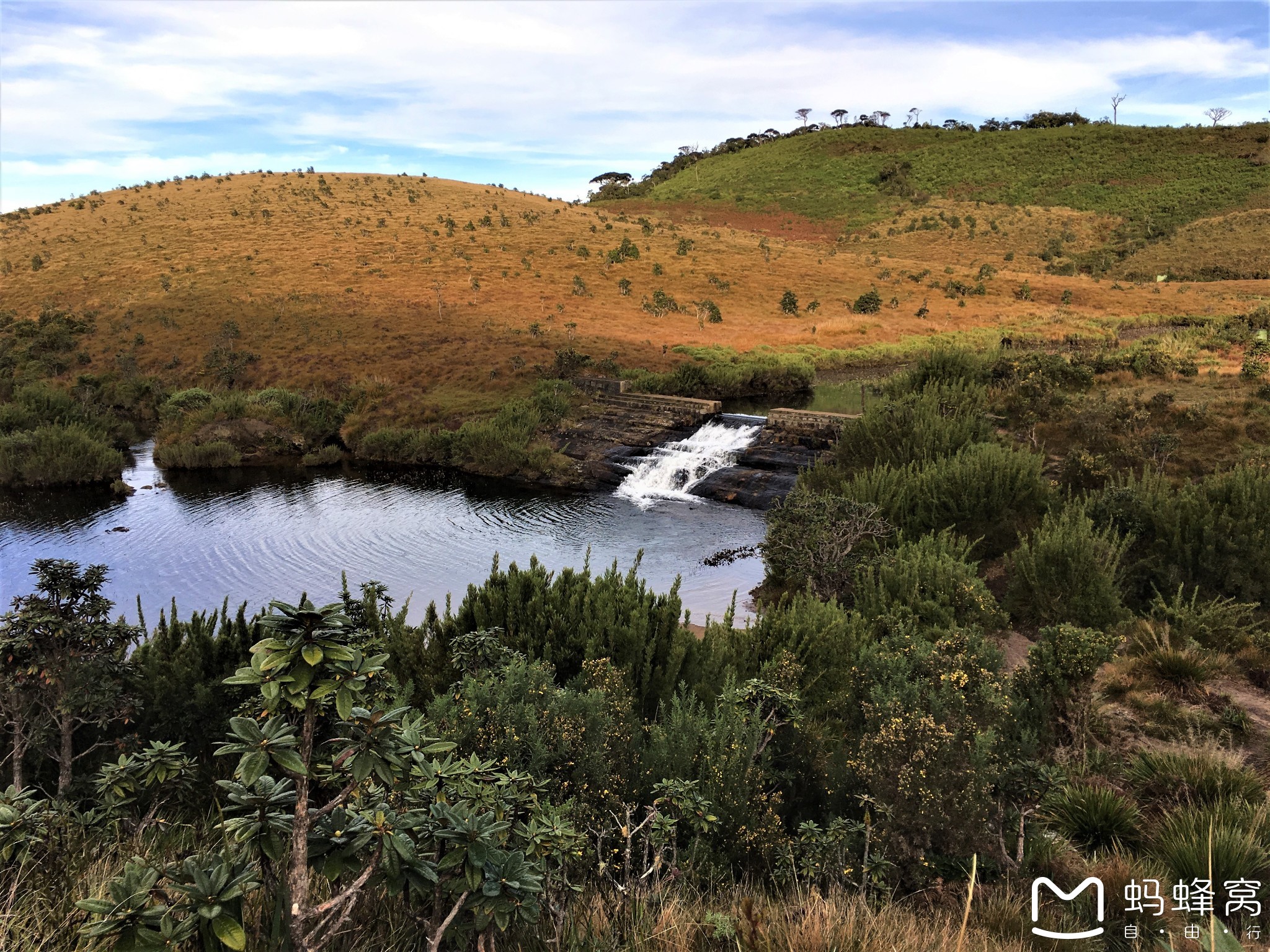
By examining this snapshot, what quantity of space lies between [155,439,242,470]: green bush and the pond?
1.86ft

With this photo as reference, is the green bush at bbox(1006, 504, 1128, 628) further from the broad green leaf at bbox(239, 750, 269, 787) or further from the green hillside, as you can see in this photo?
the green hillside

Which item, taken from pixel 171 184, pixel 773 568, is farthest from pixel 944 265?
pixel 171 184

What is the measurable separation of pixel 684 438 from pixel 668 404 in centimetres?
197

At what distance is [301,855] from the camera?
264 cm

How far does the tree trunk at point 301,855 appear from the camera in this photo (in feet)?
8.63

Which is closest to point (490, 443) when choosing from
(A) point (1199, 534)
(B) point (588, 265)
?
(A) point (1199, 534)

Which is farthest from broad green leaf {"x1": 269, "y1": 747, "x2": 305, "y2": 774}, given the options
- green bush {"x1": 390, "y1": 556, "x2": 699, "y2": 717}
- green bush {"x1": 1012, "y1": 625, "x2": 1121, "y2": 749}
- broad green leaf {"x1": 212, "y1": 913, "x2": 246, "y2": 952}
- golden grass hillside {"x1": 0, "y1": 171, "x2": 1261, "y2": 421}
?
golden grass hillside {"x1": 0, "y1": 171, "x2": 1261, "y2": 421}

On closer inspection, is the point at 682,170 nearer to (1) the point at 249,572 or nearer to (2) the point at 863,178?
(2) the point at 863,178

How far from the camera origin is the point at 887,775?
4676 millimetres

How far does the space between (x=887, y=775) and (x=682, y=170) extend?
4076 inches

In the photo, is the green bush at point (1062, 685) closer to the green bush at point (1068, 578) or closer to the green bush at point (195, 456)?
the green bush at point (1068, 578)

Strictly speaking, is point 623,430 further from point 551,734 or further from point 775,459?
point 551,734

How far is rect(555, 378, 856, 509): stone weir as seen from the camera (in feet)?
64.9

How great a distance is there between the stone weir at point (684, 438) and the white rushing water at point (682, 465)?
0.32m
